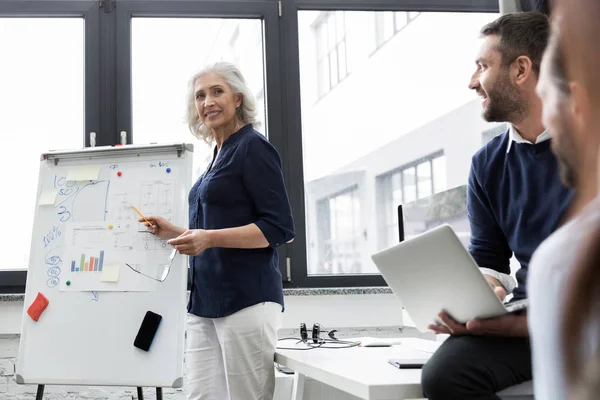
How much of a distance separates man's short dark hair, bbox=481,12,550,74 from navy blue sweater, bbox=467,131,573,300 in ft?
0.64

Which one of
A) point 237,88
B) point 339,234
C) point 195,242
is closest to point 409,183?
point 339,234

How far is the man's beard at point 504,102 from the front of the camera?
1.62 metres

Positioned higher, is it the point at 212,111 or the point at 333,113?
the point at 333,113

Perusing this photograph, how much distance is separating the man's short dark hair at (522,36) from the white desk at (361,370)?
2.48ft

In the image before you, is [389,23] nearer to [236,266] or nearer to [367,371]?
[236,266]

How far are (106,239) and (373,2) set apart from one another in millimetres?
1802

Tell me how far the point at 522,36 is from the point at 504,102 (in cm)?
17

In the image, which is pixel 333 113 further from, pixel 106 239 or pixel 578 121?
pixel 578 121

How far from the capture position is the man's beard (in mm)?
1617

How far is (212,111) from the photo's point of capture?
2.13 meters

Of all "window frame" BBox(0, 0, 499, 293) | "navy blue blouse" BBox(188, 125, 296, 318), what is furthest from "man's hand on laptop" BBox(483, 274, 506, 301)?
"window frame" BBox(0, 0, 499, 293)

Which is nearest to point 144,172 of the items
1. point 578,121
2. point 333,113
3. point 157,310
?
point 157,310

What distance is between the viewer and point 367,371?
1.50 m

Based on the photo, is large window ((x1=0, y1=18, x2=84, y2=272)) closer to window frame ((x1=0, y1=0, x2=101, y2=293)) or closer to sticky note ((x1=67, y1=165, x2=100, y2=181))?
window frame ((x1=0, y1=0, x2=101, y2=293))
